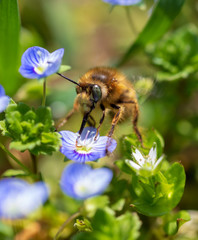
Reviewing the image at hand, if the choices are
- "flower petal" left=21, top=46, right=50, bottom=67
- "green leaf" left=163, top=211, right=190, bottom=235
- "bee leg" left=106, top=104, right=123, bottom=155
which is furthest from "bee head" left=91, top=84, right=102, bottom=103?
"green leaf" left=163, top=211, right=190, bottom=235

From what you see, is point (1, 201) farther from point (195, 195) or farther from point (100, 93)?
point (195, 195)

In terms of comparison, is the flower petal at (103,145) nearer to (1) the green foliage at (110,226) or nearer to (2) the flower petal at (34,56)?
(1) the green foliage at (110,226)

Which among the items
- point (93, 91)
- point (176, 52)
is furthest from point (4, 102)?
point (176, 52)

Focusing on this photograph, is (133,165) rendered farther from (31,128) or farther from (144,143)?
(31,128)

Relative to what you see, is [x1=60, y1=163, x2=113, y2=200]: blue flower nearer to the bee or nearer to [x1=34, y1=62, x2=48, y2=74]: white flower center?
the bee

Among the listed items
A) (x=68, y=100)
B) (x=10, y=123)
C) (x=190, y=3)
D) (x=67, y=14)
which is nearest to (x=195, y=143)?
(x=68, y=100)

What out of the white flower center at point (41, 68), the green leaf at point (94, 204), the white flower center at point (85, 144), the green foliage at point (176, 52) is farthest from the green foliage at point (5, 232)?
the green foliage at point (176, 52)
